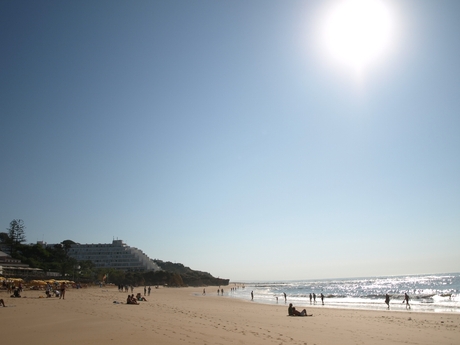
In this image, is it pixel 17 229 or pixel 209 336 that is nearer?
pixel 209 336

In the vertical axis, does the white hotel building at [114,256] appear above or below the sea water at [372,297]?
above

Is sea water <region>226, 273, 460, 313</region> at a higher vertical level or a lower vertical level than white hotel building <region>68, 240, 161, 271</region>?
lower

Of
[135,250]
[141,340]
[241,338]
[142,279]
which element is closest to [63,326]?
[141,340]

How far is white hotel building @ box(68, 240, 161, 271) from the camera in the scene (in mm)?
128250

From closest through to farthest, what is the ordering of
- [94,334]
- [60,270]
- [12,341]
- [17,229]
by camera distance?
[12,341] → [94,334] → [60,270] → [17,229]

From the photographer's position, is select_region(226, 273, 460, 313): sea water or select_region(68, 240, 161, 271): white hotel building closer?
select_region(226, 273, 460, 313): sea water

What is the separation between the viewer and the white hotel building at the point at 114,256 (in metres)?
128

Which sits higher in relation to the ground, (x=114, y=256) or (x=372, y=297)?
(x=114, y=256)

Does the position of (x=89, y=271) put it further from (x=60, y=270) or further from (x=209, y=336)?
(x=209, y=336)

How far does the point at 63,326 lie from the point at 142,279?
9234cm

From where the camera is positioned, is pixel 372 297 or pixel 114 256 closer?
pixel 372 297

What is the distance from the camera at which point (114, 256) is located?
132 m

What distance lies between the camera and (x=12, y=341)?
33.9ft

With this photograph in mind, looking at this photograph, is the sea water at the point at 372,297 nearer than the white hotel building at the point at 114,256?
Yes
